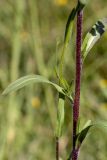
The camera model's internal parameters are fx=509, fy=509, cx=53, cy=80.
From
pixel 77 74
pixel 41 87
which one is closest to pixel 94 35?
pixel 77 74

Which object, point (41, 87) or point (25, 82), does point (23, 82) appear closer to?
point (25, 82)

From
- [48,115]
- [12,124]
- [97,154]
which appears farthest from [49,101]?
[97,154]

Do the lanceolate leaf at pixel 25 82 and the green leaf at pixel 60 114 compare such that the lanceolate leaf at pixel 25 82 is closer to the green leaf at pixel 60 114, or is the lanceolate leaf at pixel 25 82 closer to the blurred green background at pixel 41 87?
the green leaf at pixel 60 114

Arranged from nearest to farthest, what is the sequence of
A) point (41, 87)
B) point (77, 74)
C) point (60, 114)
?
point (77, 74) < point (60, 114) < point (41, 87)

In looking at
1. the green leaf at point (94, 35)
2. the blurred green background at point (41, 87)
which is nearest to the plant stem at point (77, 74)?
the green leaf at point (94, 35)

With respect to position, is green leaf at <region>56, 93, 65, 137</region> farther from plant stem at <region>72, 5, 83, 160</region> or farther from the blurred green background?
the blurred green background

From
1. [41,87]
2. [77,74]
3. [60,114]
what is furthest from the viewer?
[41,87]
